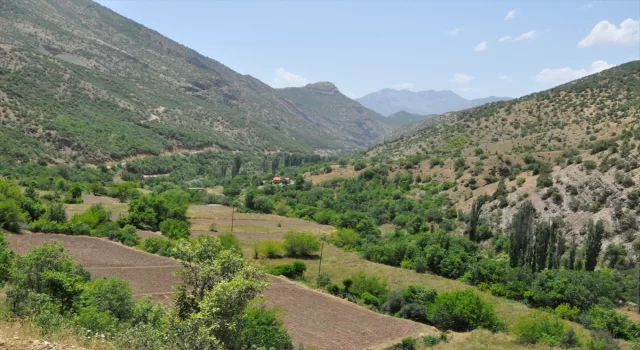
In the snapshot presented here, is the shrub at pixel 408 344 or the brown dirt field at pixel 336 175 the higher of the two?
the brown dirt field at pixel 336 175

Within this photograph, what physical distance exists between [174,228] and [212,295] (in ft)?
113

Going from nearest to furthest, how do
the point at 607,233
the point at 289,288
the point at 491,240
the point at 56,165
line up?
the point at 289,288, the point at 607,233, the point at 491,240, the point at 56,165

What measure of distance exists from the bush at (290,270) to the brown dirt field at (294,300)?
6.02 ft

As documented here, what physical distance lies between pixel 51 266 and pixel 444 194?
43931 millimetres

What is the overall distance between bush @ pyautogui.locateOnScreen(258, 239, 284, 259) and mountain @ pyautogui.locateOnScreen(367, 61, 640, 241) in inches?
775

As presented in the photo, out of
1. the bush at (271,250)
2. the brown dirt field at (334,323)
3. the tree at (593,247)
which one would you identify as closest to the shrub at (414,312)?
the brown dirt field at (334,323)

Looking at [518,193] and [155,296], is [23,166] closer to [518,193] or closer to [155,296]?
[155,296]

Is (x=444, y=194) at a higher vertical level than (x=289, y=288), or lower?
higher

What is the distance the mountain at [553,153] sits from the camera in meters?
37.9

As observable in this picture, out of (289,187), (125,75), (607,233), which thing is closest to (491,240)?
(607,233)

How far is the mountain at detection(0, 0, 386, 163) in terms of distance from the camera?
7438cm

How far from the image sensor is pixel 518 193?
146 feet

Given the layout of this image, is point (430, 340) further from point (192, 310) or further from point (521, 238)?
point (521, 238)

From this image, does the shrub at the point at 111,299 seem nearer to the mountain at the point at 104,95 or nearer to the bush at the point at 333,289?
the bush at the point at 333,289
